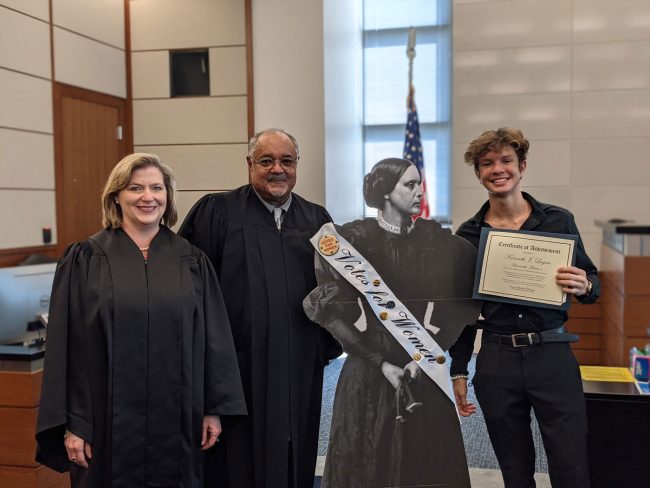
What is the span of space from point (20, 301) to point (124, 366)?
130 centimetres

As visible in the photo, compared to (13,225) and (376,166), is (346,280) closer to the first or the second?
(376,166)

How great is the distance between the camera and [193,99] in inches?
214

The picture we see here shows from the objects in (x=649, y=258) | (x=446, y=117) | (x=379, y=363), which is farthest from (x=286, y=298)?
(x=446, y=117)

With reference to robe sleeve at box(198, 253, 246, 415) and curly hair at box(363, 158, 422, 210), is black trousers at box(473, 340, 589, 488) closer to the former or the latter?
curly hair at box(363, 158, 422, 210)

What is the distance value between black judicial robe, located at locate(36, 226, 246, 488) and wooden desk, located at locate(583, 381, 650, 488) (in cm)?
161

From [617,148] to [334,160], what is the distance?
2.72 meters

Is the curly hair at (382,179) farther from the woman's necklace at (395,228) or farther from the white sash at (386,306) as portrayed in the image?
the white sash at (386,306)

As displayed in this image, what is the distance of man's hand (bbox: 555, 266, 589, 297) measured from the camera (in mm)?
1847

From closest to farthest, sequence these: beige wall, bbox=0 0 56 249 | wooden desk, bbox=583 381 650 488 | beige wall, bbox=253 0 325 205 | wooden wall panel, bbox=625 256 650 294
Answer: wooden desk, bbox=583 381 650 488, wooden wall panel, bbox=625 256 650 294, beige wall, bbox=0 0 56 249, beige wall, bbox=253 0 325 205

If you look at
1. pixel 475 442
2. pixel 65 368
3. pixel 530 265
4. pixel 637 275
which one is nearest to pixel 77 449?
pixel 65 368

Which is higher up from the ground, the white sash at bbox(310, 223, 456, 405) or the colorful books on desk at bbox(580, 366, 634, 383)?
the white sash at bbox(310, 223, 456, 405)

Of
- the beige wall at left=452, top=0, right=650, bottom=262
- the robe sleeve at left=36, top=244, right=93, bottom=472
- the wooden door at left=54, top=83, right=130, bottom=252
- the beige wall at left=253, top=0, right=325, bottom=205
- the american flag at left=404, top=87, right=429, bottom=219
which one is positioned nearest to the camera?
the robe sleeve at left=36, top=244, right=93, bottom=472

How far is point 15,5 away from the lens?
14.4 feet

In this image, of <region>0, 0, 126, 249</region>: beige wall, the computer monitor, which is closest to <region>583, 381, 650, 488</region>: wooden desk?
the computer monitor
